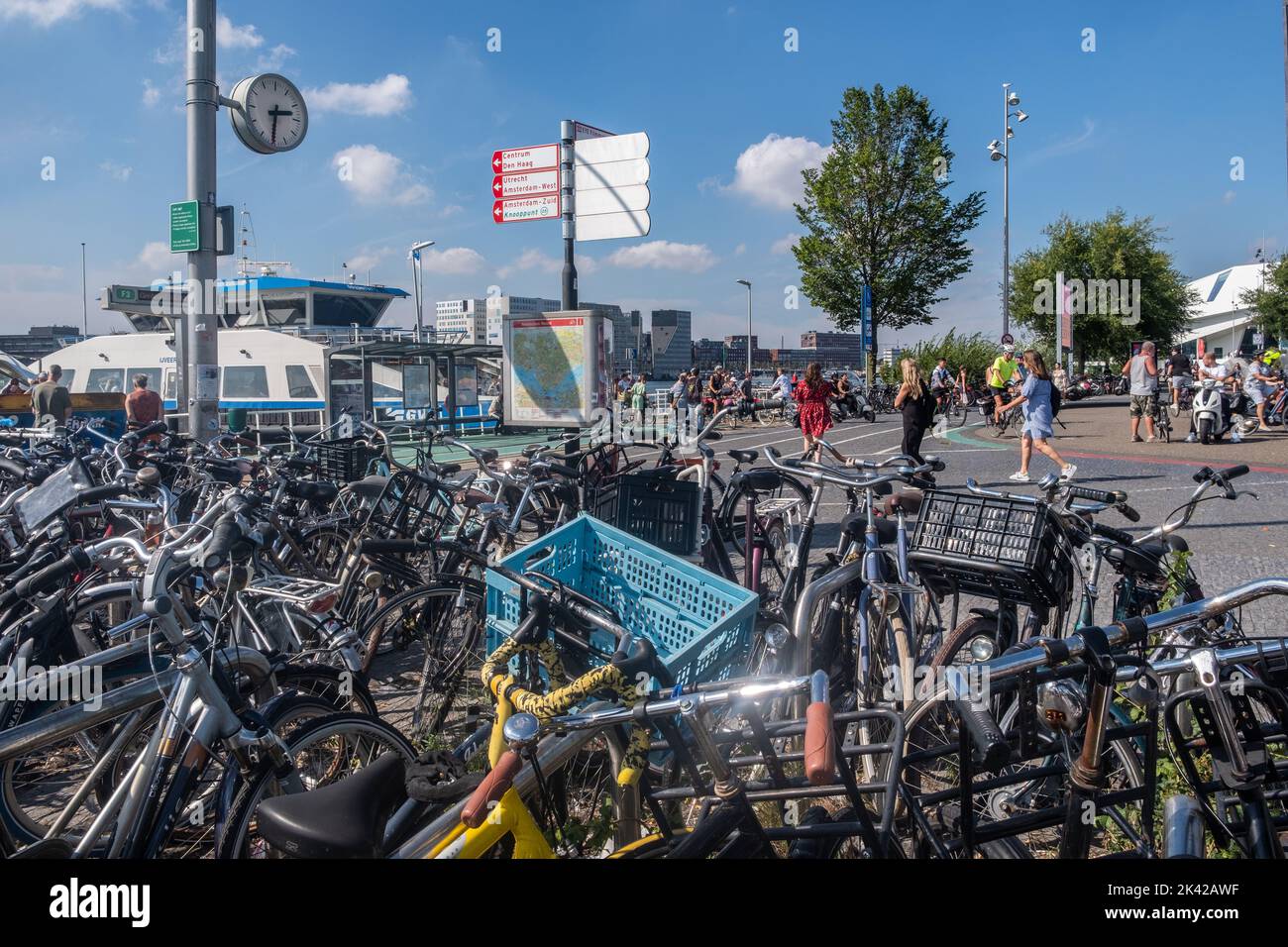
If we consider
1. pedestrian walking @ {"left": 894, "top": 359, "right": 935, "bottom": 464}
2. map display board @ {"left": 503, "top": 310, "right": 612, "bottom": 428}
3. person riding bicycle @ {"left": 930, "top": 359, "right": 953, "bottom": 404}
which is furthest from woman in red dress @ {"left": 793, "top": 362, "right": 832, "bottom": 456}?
person riding bicycle @ {"left": 930, "top": 359, "right": 953, "bottom": 404}

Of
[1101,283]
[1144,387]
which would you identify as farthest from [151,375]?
[1101,283]

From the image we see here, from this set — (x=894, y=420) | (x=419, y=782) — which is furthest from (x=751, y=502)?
(x=894, y=420)

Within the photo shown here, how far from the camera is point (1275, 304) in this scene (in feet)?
172

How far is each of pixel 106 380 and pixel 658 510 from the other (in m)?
24.4

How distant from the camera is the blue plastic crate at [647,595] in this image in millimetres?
2855

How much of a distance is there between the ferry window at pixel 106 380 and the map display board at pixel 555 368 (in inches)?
757

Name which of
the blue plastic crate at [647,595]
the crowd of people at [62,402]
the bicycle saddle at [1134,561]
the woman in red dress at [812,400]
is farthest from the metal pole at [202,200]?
the woman in red dress at [812,400]

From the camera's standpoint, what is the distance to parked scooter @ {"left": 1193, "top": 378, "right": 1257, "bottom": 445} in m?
16.4

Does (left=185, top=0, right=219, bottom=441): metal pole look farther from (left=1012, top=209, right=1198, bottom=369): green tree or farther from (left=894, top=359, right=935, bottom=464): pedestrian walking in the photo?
(left=1012, top=209, right=1198, bottom=369): green tree

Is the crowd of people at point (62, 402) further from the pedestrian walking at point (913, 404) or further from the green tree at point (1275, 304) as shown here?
the green tree at point (1275, 304)

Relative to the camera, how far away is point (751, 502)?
17.1ft

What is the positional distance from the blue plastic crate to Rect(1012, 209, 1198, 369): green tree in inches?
1774

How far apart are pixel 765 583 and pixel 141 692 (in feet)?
11.0
